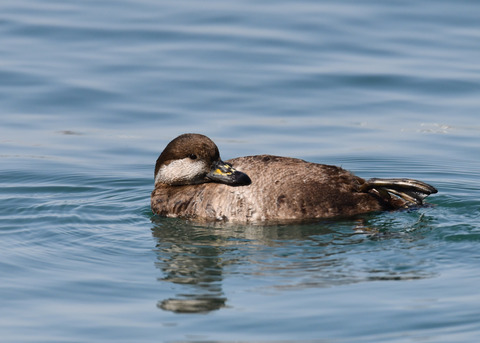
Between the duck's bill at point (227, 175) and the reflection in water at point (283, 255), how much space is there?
43cm

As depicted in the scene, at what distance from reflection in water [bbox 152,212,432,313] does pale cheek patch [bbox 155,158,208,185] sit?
458mm

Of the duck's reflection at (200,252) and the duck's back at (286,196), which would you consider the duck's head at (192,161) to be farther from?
the duck's reflection at (200,252)

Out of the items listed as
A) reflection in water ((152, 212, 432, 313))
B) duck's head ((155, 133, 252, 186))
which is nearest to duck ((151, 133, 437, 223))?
duck's head ((155, 133, 252, 186))

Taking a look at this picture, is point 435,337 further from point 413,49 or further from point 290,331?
point 413,49

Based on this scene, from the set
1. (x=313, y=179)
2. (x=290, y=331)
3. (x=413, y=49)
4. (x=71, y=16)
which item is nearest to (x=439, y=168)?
(x=313, y=179)

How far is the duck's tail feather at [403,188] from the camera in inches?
348

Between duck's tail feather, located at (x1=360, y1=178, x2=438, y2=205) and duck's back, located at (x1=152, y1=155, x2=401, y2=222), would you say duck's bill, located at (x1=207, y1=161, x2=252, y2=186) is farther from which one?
duck's tail feather, located at (x1=360, y1=178, x2=438, y2=205)

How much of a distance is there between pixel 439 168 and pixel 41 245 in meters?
5.21

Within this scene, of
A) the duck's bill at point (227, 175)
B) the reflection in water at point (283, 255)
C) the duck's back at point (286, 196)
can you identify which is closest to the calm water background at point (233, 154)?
the reflection in water at point (283, 255)

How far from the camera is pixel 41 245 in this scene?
28.0ft

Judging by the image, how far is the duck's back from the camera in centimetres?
876

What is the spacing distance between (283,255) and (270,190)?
39.6 inches

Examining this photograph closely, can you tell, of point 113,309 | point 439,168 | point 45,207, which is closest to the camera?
point 113,309

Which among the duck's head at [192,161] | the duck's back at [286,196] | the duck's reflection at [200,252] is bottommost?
the duck's reflection at [200,252]
